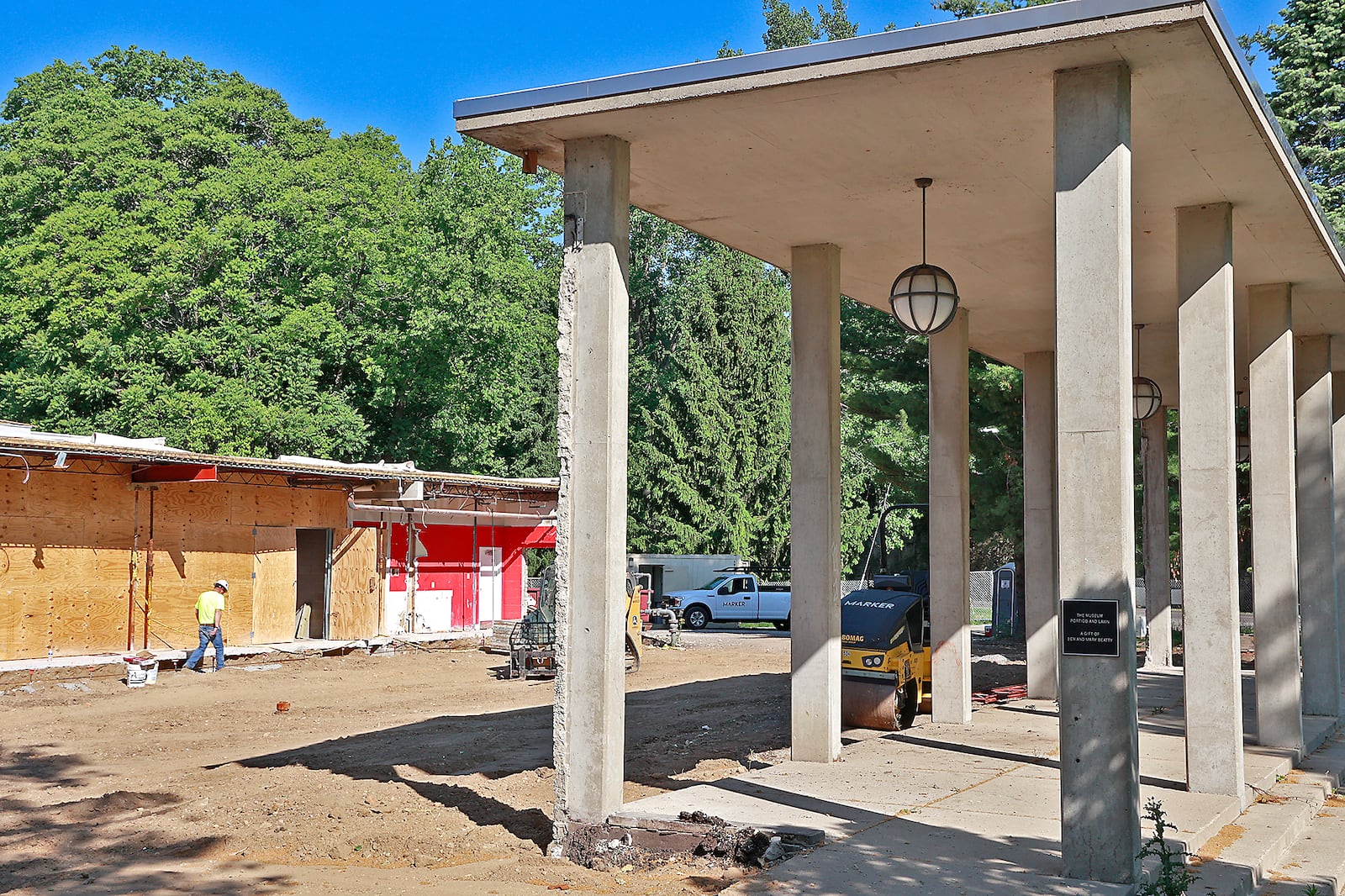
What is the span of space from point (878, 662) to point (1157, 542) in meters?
11.5

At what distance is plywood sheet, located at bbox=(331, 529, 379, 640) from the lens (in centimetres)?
2814

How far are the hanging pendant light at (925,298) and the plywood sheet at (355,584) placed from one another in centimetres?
2088

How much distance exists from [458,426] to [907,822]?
34756mm

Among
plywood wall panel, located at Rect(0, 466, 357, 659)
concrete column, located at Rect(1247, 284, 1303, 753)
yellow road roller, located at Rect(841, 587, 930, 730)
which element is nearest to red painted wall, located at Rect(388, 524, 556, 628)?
plywood wall panel, located at Rect(0, 466, 357, 659)

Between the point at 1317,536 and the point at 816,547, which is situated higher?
the point at 1317,536

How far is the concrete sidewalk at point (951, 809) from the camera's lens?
6707mm

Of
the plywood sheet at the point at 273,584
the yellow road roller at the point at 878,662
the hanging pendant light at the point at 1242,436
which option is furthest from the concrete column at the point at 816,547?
the plywood sheet at the point at 273,584

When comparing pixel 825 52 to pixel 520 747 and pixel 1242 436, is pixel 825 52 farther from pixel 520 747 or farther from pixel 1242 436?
pixel 1242 436

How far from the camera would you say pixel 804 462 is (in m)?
10.7

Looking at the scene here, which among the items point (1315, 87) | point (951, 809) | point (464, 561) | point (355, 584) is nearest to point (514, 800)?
point (951, 809)

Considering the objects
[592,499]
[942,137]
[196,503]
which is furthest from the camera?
[196,503]

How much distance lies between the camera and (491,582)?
3306cm

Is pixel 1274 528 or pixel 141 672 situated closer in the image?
pixel 1274 528

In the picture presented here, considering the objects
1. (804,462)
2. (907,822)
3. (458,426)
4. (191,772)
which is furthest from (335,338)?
(907,822)
